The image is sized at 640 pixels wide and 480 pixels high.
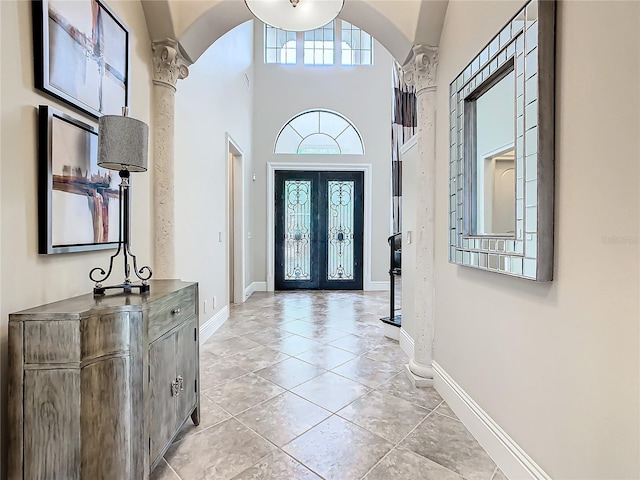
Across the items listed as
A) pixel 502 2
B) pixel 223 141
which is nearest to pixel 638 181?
pixel 502 2

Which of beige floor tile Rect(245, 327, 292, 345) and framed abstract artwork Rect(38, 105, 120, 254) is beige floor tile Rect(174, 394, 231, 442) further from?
beige floor tile Rect(245, 327, 292, 345)

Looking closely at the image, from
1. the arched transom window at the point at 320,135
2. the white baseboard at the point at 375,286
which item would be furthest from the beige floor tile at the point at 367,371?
the arched transom window at the point at 320,135

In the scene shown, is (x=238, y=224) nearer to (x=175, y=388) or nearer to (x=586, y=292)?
(x=175, y=388)

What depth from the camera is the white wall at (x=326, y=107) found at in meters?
6.49

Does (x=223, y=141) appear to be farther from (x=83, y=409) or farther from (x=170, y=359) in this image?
(x=83, y=409)

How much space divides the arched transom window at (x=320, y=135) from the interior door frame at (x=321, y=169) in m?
0.28

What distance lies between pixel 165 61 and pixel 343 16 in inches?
54.7

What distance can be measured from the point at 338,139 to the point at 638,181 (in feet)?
19.4

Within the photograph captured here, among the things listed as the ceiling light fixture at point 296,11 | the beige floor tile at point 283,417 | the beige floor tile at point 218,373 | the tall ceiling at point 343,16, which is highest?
the tall ceiling at point 343,16

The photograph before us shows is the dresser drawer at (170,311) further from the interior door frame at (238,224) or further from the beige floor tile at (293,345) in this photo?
the interior door frame at (238,224)

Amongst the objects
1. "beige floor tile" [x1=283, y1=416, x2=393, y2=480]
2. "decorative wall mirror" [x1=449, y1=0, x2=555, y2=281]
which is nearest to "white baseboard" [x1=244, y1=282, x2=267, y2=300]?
"beige floor tile" [x1=283, y1=416, x2=393, y2=480]

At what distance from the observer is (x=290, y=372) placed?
283cm

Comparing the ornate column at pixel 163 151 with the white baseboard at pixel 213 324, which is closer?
the ornate column at pixel 163 151

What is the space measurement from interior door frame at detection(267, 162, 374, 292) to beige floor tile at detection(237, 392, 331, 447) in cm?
431
